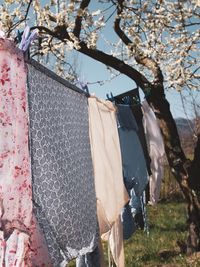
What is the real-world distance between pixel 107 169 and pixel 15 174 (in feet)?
5.01

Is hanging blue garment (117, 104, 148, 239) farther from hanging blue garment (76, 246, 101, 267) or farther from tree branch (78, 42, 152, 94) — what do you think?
tree branch (78, 42, 152, 94)

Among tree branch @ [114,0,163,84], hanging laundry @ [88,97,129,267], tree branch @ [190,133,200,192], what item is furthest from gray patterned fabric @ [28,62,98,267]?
tree branch @ [114,0,163,84]

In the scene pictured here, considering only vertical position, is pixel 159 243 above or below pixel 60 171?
below

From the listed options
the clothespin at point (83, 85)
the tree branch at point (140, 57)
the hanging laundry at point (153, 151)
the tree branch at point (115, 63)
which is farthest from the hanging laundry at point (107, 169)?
the tree branch at point (140, 57)

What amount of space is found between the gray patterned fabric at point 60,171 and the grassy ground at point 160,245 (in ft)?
9.92

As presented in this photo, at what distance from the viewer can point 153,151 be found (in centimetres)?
557

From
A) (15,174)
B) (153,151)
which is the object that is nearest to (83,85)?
(15,174)

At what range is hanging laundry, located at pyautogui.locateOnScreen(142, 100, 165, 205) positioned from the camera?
5457 millimetres

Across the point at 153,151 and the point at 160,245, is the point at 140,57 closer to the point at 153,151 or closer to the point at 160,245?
the point at 153,151

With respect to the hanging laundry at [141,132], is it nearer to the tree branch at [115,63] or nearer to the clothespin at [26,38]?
the tree branch at [115,63]

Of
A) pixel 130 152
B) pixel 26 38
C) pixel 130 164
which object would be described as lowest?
pixel 130 164

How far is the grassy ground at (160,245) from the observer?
6.07 m

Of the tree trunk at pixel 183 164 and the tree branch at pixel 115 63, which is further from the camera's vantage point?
the tree branch at pixel 115 63

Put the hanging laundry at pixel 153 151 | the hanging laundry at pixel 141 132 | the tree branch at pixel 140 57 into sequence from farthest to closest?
the tree branch at pixel 140 57, the hanging laundry at pixel 153 151, the hanging laundry at pixel 141 132
